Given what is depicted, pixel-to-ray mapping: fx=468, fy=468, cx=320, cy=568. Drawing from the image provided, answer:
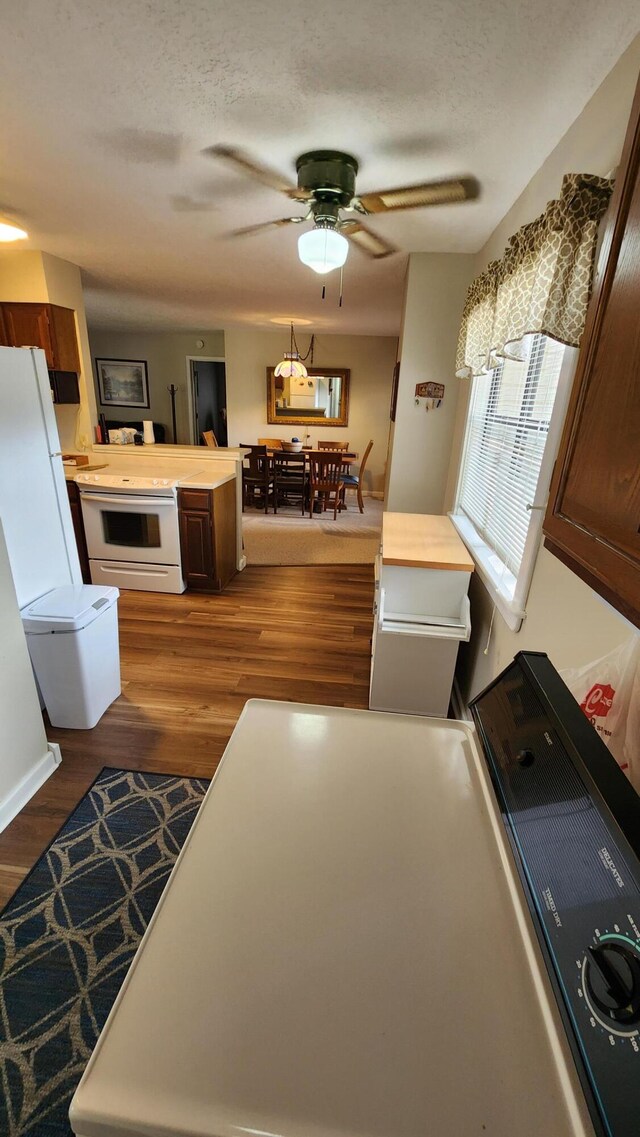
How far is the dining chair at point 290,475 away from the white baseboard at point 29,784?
464cm

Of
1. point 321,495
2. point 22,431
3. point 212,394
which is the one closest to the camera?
point 22,431

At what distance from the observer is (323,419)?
7234mm

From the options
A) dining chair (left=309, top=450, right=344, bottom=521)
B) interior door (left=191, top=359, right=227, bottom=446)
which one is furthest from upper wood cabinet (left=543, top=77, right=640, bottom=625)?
interior door (left=191, top=359, right=227, bottom=446)

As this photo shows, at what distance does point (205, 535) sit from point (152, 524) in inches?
15.4

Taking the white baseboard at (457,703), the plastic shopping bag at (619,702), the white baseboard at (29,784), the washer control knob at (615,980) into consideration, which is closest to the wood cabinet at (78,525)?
the white baseboard at (29,784)

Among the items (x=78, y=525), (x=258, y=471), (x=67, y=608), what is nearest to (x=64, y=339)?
(x=78, y=525)

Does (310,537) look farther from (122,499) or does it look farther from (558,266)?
(558,266)

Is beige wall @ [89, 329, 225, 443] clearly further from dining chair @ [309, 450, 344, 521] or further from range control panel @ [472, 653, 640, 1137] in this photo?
range control panel @ [472, 653, 640, 1137]

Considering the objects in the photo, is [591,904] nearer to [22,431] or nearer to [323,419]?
[22,431]

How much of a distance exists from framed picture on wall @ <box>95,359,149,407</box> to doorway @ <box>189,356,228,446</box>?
0.80 m

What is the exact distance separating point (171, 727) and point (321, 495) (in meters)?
4.66

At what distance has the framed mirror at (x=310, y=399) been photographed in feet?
23.2

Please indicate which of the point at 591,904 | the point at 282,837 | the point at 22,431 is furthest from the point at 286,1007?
the point at 22,431

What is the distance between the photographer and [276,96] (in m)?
1.43
